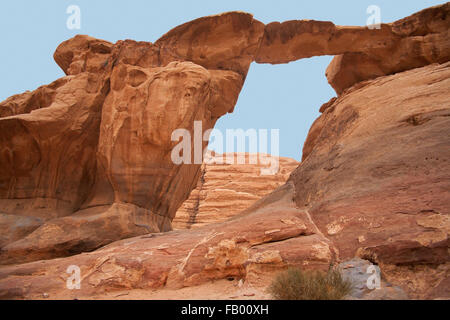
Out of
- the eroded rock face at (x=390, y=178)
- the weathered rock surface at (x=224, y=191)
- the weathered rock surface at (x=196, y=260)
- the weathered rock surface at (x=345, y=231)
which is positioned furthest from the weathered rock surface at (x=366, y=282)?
the weathered rock surface at (x=224, y=191)

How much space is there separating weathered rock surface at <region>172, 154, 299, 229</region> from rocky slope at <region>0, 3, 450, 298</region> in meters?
13.9

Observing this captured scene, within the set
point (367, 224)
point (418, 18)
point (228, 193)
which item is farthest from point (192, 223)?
point (367, 224)

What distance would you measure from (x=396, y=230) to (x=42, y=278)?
5.37 metres

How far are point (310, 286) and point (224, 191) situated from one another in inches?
903

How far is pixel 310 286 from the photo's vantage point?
13.2 ft

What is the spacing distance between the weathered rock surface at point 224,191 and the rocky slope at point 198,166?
546 inches

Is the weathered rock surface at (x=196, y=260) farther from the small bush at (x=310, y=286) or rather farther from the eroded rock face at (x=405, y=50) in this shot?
the eroded rock face at (x=405, y=50)

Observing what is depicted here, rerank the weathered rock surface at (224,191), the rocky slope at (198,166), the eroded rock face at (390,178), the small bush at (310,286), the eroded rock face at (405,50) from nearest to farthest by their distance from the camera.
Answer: the small bush at (310,286), the eroded rock face at (390,178), the rocky slope at (198,166), the eroded rock face at (405,50), the weathered rock surface at (224,191)

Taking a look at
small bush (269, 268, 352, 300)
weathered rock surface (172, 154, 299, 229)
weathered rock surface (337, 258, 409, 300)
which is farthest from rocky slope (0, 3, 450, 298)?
weathered rock surface (172, 154, 299, 229)

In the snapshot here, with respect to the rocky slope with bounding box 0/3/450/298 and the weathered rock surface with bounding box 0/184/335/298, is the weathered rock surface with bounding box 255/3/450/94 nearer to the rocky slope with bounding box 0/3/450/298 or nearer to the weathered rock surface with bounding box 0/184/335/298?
the rocky slope with bounding box 0/3/450/298

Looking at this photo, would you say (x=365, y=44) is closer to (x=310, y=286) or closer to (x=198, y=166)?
(x=198, y=166)

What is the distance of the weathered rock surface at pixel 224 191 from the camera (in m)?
25.9

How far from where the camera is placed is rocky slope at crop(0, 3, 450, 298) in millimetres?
5094

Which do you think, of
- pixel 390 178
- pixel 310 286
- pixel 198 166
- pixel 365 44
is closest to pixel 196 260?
pixel 310 286
